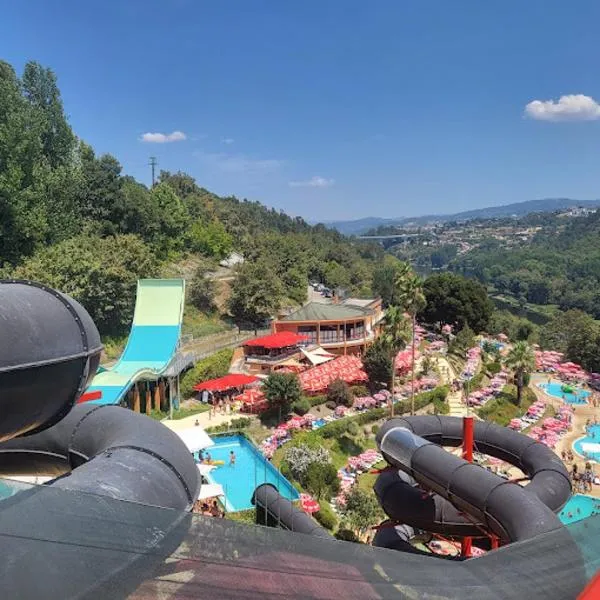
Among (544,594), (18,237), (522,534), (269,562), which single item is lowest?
(522,534)

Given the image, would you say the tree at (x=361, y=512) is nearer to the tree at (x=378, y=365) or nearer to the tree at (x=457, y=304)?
the tree at (x=378, y=365)

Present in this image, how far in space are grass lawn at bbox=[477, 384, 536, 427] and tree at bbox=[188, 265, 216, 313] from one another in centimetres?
2187

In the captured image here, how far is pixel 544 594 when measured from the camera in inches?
91.7

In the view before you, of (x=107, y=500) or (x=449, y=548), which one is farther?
(x=449, y=548)

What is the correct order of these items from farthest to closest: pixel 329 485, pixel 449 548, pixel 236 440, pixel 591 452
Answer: pixel 591 452 < pixel 236 440 < pixel 329 485 < pixel 449 548

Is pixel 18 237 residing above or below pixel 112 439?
above

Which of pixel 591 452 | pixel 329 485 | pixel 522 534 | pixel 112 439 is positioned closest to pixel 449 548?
pixel 329 485

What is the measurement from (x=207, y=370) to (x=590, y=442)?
22.1 meters

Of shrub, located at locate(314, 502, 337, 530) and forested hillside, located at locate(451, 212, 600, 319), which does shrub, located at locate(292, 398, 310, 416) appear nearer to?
shrub, located at locate(314, 502, 337, 530)

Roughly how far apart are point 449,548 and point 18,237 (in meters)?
29.5

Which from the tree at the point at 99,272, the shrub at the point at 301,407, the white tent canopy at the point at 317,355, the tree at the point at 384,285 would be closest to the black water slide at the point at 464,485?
the shrub at the point at 301,407

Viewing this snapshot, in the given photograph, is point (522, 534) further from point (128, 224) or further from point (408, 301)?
point (128, 224)

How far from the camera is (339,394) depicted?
31953mm

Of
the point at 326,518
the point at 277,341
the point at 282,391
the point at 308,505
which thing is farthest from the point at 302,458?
the point at 277,341
